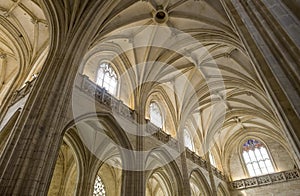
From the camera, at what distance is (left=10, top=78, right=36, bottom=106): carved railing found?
9109 millimetres

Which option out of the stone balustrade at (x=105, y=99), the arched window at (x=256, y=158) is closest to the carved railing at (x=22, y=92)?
the stone balustrade at (x=105, y=99)

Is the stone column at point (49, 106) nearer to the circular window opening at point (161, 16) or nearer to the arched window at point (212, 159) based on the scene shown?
the circular window opening at point (161, 16)

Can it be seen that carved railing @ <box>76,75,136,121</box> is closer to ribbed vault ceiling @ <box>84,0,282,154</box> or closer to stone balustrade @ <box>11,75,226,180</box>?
stone balustrade @ <box>11,75,226,180</box>

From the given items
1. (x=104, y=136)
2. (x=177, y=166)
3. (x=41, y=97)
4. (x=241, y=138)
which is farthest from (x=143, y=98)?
(x=241, y=138)

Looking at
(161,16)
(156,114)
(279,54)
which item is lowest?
(279,54)

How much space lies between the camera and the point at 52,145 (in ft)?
18.1

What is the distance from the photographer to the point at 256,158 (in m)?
20.2

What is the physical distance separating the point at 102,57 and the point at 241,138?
54.4 feet

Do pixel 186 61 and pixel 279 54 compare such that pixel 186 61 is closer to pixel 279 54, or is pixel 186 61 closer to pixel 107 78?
pixel 107 78

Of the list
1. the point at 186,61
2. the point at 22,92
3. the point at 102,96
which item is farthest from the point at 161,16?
the point at 22,92

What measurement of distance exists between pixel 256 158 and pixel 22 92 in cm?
1983

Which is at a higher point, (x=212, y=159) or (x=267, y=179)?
(x=212, y=159)

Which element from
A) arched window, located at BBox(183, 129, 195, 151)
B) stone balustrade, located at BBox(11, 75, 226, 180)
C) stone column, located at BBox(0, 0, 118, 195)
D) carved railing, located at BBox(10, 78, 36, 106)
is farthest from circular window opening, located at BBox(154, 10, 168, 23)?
arched window, located at BBox(183, 129, 195, 151)

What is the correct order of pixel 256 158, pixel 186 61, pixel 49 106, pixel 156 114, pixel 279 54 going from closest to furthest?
pixel 279 54, pixel 49 106, pixel 156 114, pixel 186 61, pixel 256 158
